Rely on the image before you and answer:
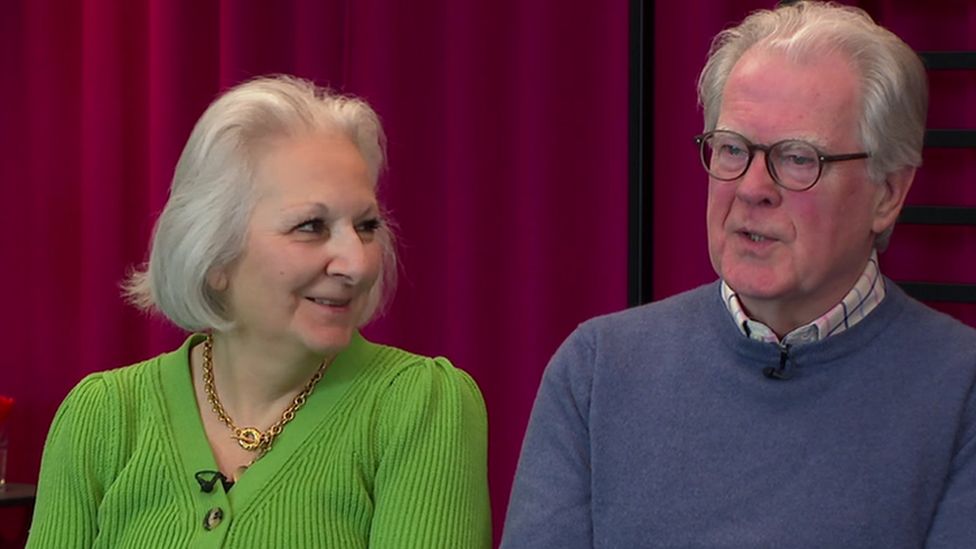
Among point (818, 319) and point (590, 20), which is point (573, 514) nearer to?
point (818, 319)

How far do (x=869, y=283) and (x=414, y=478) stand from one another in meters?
0.62

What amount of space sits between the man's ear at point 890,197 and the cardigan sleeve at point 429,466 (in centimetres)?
59

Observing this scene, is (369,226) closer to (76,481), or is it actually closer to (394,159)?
(76,481)

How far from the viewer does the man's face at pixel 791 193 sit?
1834 millimetres

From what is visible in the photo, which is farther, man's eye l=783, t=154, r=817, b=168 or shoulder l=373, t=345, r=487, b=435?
shoulder l=373, t=345, r=487, b=435

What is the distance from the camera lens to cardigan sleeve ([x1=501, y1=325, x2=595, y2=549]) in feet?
6.24

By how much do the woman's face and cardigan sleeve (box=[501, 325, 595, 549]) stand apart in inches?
11.5

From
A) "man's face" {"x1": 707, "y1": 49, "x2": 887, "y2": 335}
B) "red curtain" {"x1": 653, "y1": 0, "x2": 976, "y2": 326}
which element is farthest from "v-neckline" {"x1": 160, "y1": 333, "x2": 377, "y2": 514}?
"red curtain" {"x1": 653, "y1": 0, "x2": 976, "y2": 326}

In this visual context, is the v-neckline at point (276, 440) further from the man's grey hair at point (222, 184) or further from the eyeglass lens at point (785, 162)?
the eyeglass lens at point (785, 162)

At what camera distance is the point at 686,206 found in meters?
2.99

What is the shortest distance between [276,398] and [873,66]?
2.94 ft

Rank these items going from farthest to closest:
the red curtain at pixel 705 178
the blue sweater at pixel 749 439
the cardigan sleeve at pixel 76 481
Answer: the red curtain at pixel 705 178
the cardigan sleeve at pixel 76 481
the blue sweater at pixel 749 439

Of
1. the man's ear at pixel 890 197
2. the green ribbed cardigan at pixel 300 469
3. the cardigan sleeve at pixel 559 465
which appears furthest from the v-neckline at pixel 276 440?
the man's ear at pixel 890 197

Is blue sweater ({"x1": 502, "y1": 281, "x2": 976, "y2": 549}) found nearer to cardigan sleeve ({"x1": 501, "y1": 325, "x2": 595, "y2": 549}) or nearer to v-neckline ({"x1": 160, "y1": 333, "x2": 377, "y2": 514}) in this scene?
cardigan sleeve ({"x1": 501, "y1": 325, "x2": 595, "y2": 549})
